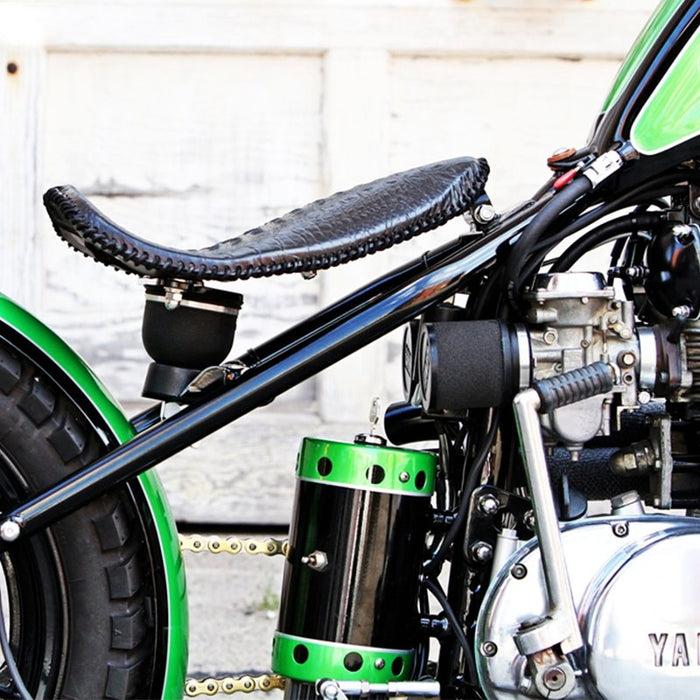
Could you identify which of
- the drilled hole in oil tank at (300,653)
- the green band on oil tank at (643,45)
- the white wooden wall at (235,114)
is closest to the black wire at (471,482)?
the drilled hole in oil tank at (300,653)

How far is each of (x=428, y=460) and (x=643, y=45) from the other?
66 cm

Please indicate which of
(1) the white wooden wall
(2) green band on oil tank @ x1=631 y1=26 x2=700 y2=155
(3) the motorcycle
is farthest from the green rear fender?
(1) the white wooden wall

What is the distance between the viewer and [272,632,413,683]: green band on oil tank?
144 cm

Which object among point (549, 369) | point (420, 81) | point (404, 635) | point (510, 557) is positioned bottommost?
point (404, 635)

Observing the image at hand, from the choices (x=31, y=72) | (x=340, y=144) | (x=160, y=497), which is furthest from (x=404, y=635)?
(x=31, y=72)

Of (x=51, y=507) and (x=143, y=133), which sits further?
(x=143, y=133)

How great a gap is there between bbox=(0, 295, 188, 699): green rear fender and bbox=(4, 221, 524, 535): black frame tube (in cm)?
8

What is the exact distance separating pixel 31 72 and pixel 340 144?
110cm

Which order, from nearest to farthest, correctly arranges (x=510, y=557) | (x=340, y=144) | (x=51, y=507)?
(x=51, y=507) → (x=510, y=557) → (x=340, y=144)

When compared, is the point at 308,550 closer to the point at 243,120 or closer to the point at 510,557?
the point at 510,557

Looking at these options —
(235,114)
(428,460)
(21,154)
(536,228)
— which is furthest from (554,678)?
(21,154)

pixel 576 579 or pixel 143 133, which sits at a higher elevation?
pixel 143 133

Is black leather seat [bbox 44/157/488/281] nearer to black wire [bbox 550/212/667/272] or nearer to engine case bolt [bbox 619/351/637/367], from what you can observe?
black wire [bbox 550/212/667/272]

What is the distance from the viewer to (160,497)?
4.89 feet
